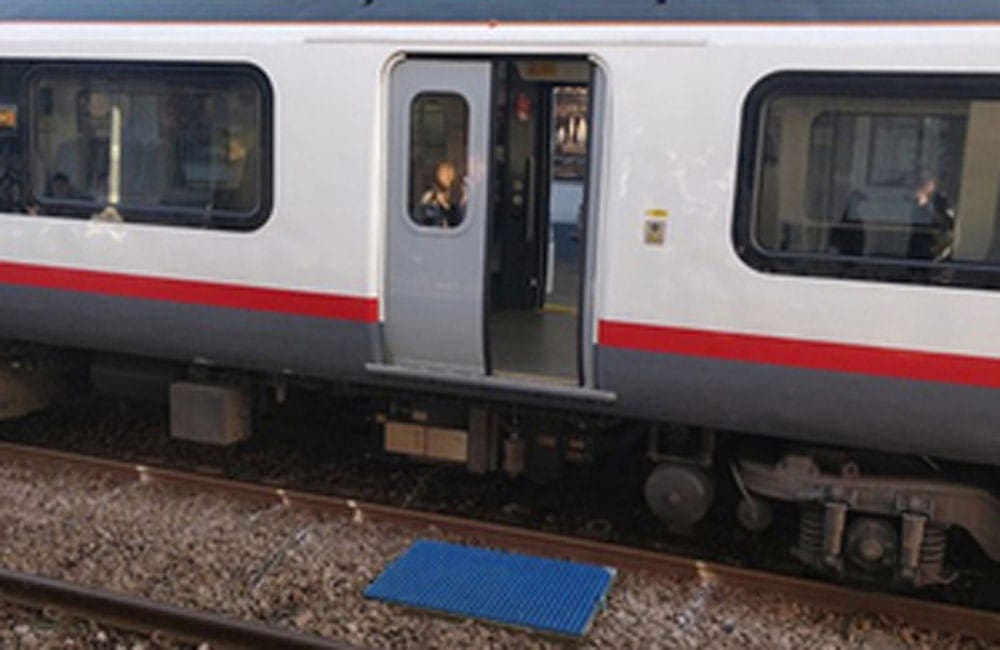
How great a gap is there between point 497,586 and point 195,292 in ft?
8.87

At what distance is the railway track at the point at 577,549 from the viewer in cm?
577

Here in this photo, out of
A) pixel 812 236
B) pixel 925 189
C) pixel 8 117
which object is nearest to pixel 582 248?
pixel 812 236

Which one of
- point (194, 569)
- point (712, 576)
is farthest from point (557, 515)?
point (194, 569)

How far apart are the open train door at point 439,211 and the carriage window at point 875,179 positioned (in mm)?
1545

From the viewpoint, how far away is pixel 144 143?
711 centimetres

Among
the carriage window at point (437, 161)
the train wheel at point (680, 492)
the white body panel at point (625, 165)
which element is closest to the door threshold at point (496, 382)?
the white body panel at point (625, 165)

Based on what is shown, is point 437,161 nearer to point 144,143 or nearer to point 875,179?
point 144,143

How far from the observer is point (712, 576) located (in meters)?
6.18

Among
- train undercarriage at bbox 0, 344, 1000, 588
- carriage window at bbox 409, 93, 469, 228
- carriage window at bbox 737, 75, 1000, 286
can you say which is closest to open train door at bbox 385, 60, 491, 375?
carriage window at bbox 409, 93, 469, 228

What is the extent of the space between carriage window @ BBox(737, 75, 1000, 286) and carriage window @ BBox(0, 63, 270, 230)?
9.81 feet

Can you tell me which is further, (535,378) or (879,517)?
(535,378)

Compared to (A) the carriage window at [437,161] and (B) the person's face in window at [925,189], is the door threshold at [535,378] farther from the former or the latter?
(B) the person's face in window at [925,189]

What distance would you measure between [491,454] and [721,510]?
165cm

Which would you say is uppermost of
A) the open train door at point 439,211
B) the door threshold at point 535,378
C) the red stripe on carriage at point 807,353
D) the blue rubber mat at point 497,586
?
the open train door at point 439,211
